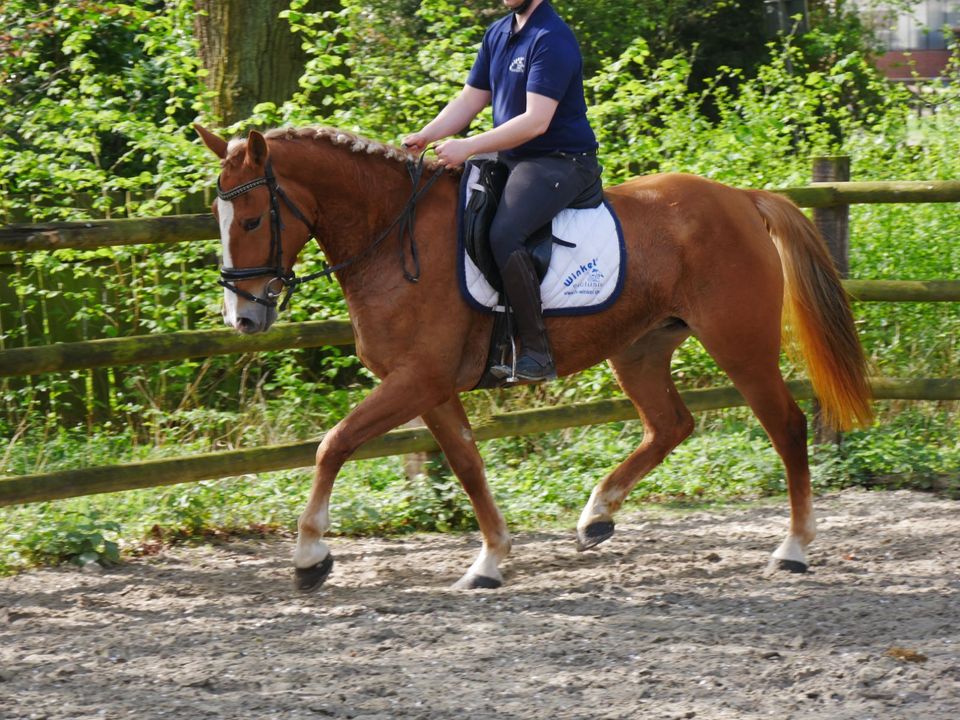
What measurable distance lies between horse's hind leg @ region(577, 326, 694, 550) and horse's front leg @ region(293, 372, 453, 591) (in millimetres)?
1310

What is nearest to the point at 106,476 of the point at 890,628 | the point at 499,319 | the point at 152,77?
the point at 499,319

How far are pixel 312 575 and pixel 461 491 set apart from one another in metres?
1.66

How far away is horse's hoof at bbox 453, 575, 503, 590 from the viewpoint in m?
5.40

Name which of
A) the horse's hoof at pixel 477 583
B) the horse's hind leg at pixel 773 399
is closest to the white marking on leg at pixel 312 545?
the horse's hoof at pixel 477 583

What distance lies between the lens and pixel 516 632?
15.4ft

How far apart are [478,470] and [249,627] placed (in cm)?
134

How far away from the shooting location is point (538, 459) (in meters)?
7.85

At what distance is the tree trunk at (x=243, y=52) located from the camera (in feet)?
30.2

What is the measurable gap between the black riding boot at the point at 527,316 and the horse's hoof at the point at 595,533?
917mm

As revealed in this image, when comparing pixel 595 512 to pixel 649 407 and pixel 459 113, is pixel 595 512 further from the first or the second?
pixel 459 113

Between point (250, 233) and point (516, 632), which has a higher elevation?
point (250, 233)

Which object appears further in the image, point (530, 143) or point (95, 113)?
point (95, 113)

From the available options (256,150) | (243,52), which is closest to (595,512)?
(256,150)

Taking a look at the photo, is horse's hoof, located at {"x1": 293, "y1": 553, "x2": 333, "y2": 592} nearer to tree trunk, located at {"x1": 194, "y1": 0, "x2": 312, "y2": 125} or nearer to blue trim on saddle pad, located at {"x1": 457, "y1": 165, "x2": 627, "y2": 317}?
blue trim on saddle pad, located at {"x1": 457, "y1": 165, "x2": 627, "y2": 317}
